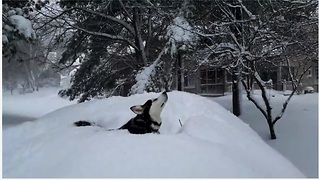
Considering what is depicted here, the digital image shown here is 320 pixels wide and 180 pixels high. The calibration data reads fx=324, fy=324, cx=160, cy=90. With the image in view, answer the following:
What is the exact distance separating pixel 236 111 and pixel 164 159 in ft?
→ 19.3

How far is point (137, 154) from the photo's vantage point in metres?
1.81

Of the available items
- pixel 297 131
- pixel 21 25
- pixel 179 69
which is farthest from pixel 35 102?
pixel 297 131

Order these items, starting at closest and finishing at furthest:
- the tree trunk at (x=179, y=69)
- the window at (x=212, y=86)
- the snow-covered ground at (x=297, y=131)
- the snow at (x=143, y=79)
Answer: the snow-covered ground at (x=297, y=131), the snow at (x=143, y=79), the tree trunk at (x=179, y=69), the window at (x=212, y=86)

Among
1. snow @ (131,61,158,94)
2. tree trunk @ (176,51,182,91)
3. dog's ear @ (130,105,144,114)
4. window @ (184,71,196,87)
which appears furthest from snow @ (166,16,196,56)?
dog's ear @ (130,105,144,114)

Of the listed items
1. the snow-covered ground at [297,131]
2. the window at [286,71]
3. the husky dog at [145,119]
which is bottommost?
the snow-covered ground at [297,131]

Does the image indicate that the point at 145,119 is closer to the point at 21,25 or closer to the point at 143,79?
the point at 21,25

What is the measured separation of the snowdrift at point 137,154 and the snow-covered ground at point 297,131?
149cm

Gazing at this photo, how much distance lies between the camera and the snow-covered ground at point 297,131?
13.9 feet

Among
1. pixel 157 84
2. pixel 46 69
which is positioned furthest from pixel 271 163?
pixel 46 69

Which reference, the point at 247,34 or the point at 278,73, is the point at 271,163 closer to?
the point at 247,34

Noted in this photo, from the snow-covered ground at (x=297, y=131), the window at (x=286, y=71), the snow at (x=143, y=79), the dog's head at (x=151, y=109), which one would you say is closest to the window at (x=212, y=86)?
the window at (x=286, y=71)

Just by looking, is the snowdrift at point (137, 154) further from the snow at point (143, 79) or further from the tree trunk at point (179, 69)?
the tree trunk at point (179, 69)

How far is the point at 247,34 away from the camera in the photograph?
6074 mm

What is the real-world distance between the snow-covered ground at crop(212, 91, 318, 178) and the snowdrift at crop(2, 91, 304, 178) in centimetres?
149
